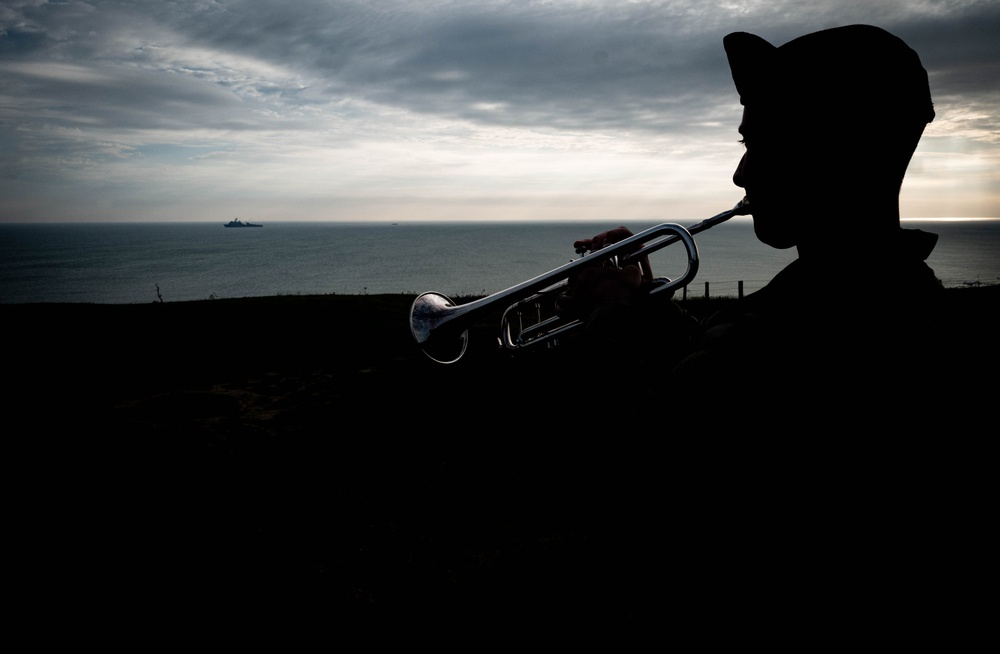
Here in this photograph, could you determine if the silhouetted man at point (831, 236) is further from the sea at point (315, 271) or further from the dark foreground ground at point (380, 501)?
the sea at point (315, 271)

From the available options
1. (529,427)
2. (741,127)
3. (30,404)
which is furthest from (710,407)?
(30,404)

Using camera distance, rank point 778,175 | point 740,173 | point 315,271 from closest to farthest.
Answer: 1. point 778,175
2. point 740,173
3. point 315,271

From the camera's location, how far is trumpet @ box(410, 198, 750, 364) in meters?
3.53

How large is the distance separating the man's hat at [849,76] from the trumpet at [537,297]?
81.2 inches

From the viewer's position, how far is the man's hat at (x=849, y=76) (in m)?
1.10

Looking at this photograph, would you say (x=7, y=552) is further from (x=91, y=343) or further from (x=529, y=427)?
(x=91, y=343)

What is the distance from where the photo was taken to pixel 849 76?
1.09 m

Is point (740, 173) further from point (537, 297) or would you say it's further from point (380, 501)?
point (380, 501)

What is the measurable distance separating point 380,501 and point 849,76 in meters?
5.80

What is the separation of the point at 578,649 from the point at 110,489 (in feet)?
16.7

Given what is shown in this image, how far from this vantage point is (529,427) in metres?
7.75

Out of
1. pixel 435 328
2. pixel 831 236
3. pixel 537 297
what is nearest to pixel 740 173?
pixel 831 236

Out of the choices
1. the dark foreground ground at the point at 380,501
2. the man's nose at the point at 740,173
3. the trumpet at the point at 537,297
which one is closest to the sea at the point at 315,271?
the dark foreground ground at the point at 380,501

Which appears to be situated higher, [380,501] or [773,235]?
[773,235]
